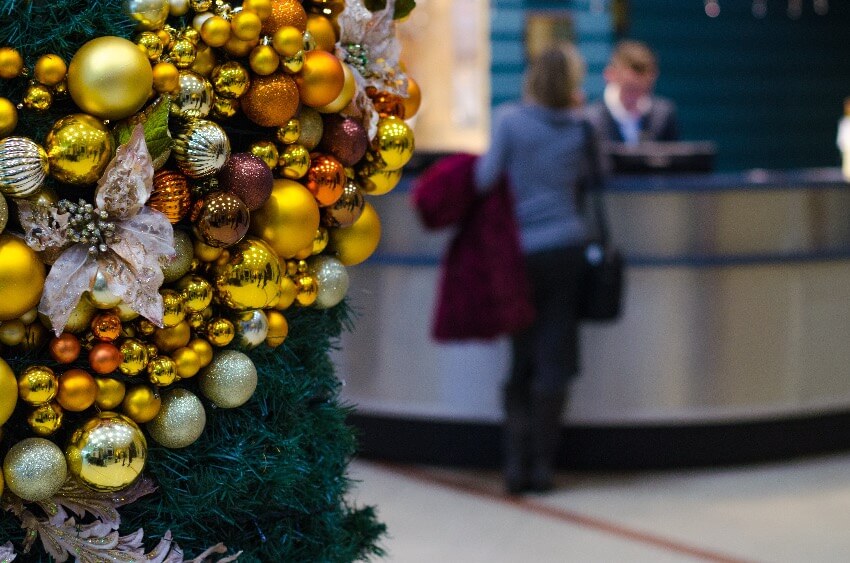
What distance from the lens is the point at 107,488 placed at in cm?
86

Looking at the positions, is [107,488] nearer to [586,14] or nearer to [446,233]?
[446,233]

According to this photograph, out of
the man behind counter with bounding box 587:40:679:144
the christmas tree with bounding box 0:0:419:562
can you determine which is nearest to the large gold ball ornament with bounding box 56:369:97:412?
the christmas tree with bounding box 0:0:419:562

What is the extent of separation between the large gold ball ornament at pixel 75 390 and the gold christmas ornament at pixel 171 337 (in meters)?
0.07

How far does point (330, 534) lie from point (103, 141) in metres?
0.49

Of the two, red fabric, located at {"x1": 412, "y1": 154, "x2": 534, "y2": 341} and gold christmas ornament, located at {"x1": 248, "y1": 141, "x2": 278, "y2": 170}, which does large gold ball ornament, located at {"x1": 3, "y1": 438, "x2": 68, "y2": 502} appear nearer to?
gold christmas ornament, located at {"x1": 248, "y1": 141, "x2": 278, "y2": 170}

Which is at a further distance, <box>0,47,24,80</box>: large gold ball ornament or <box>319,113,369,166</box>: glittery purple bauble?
<box>319,113,369,166</box>: glittery purple bauble

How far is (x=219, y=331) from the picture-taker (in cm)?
94

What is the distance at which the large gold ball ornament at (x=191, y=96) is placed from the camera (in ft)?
2.93

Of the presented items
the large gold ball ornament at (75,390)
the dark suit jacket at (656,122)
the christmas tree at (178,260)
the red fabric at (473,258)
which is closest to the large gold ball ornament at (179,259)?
the christmas tree at (178,260)

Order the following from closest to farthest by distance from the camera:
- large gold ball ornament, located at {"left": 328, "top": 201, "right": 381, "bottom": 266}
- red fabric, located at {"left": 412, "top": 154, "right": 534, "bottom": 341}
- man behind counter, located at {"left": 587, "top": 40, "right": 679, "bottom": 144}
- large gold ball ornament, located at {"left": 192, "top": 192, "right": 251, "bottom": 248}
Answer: large gold ball ornament, located at {"left": 192, "top": 192, "right": 251, "bottom": 248}
large gold ball ornament, located at {"left": 328, "top": 201, "right": 381, "bottom": 266}
red fabric, located at {"left": 412, "top": 154, "right": 534, "bottom": 341}
man behind counter, located at {"left": 587, "top": 40, "right": 679, "bottom": 144}

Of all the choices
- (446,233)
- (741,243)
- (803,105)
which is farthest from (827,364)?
(803,105)

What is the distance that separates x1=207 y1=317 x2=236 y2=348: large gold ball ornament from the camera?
0.94 meters

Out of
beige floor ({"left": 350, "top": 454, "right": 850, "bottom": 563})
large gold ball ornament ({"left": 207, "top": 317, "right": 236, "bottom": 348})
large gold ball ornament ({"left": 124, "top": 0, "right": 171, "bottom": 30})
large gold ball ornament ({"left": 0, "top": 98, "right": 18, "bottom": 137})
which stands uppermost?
large gold ball ornament ({"left": 124, "top": 0, "right": 171, "bottom": 30})

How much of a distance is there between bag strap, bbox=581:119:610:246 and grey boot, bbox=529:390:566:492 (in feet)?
1.69
